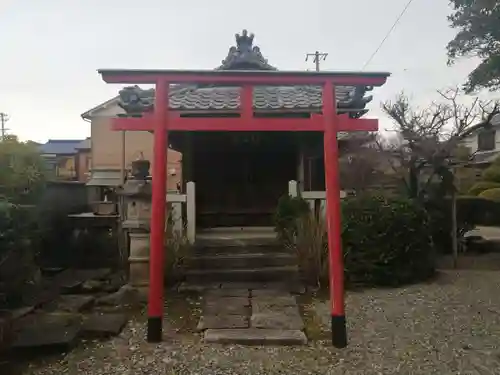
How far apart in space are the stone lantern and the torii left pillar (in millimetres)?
1796

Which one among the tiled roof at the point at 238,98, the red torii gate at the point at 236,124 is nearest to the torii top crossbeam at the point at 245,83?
the red torii gate at the point at 236,124

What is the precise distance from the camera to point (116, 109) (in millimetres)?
21234

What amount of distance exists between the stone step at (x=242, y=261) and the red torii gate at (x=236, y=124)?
2.51 meters

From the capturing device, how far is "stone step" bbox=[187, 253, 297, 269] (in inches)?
273

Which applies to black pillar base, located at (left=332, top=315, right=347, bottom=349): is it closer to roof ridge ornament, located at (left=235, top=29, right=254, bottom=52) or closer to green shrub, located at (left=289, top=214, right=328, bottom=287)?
green shrub, located at (left=289, top=214, right=328, bottom=287)

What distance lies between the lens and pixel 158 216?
440 centimetres

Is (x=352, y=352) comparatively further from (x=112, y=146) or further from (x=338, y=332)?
(x=112, y=146)

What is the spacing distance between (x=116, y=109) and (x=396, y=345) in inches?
762

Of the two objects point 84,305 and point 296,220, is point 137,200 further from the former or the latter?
point 296,220

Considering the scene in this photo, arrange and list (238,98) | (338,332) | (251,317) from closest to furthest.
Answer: (338,332) < (251,317) < (238,98)


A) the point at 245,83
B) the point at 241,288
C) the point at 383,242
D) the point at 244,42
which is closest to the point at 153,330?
the point at 241,288

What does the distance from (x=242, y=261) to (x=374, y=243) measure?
6.55ft

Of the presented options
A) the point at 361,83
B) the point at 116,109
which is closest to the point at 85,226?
the point at 361,83

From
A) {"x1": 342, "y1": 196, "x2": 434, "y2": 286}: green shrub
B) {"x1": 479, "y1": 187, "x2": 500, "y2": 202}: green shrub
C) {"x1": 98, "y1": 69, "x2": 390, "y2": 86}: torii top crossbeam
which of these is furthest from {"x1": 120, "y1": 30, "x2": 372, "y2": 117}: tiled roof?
{"x1": 479, "y1": 187, "x2": 500, "y2": 202}: green shrub
